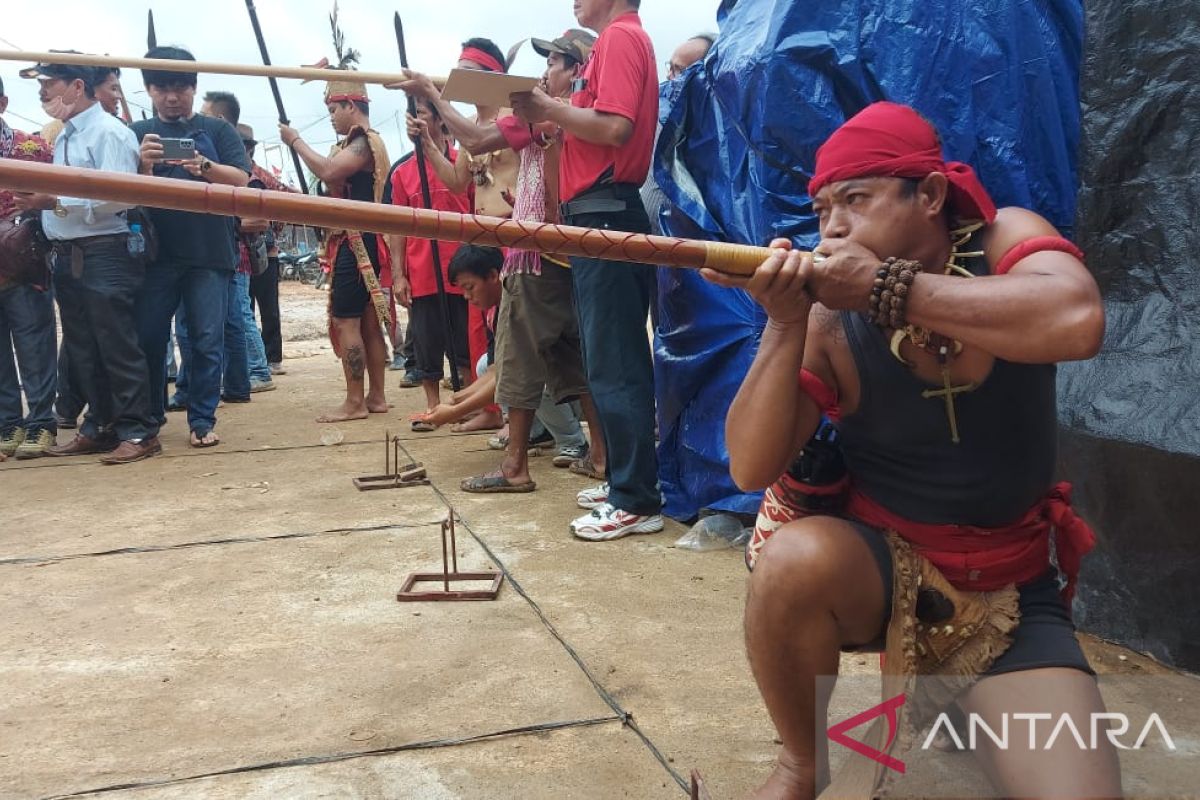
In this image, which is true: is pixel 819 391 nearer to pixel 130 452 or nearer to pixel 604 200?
pixel 604 200

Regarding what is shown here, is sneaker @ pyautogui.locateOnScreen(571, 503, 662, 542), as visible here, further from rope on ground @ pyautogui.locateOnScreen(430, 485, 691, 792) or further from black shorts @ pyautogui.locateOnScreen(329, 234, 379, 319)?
black shorts @ pyautogui.locateOnScreen(329, 234, 379, 319)

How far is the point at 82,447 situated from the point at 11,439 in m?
0.39

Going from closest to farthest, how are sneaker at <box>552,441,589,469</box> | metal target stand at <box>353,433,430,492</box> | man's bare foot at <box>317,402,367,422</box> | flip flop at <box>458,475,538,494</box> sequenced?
flip flop at <box>458,475,538,494</box> → metal target stand at <box>353,433,430,492</box> → sneaker at <box>552,441,589,469</box> → man's bare foot at <box>317,402,367,422</box>

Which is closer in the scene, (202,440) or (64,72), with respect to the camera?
(64,72)

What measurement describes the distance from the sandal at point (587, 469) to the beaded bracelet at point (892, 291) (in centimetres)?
311

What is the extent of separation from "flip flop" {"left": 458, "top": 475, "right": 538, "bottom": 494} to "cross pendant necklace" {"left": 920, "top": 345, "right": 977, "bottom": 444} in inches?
113

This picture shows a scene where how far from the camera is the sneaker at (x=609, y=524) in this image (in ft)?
12.4

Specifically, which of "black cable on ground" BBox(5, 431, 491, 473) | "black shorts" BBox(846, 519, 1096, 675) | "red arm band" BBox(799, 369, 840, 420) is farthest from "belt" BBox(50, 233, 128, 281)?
"black shorts" BBox(846, 519, 1096, 675)

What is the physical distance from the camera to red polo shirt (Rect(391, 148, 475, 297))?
6008mm

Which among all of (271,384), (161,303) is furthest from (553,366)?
(271,384)

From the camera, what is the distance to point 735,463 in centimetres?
194

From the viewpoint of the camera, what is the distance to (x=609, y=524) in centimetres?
382

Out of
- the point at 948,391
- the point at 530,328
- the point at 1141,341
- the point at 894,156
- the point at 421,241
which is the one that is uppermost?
the point at 894,156

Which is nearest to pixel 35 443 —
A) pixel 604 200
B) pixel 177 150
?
pixel 177 150
